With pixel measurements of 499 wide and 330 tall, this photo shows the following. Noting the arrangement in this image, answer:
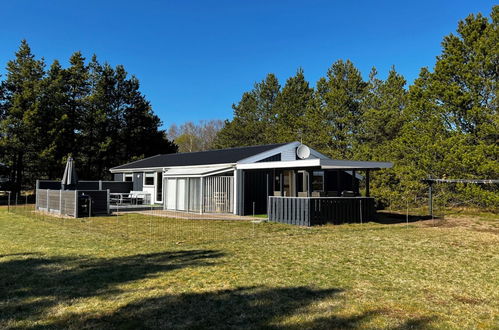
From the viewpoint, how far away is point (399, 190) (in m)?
19.7

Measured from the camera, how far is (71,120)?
30.3 meters

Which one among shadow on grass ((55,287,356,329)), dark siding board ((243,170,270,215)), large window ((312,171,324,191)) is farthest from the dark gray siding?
shadow on grass ((55,287,356,329))

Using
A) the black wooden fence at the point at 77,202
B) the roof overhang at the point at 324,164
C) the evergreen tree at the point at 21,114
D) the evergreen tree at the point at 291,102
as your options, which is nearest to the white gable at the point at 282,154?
→ the roof overhang at the point at 324,164

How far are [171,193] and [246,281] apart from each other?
536 inches

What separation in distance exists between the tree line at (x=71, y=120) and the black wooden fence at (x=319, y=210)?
19.7 meters

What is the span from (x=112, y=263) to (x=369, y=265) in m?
4.39

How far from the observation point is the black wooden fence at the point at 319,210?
41.7 ft

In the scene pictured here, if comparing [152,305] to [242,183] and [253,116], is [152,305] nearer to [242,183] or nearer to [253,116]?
[242,183]

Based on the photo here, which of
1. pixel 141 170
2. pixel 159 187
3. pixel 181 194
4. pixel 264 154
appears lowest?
pixel 181 194

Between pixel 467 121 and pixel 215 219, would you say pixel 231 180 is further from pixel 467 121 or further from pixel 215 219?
pixel 467 121

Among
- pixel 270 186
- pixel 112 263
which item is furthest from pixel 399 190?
pixel 112 263

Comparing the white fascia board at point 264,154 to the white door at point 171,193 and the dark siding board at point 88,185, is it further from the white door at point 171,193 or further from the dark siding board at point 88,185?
the dark siding board at point 88,185

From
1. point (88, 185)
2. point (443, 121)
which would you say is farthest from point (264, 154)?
point (88, 185)

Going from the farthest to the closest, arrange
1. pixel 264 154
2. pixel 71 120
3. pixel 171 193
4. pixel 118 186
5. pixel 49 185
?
1. pixel 71 120
2. pixel 118 186
3. pixel 49 185
4. pixel 171 193
5. pixel 264 154
